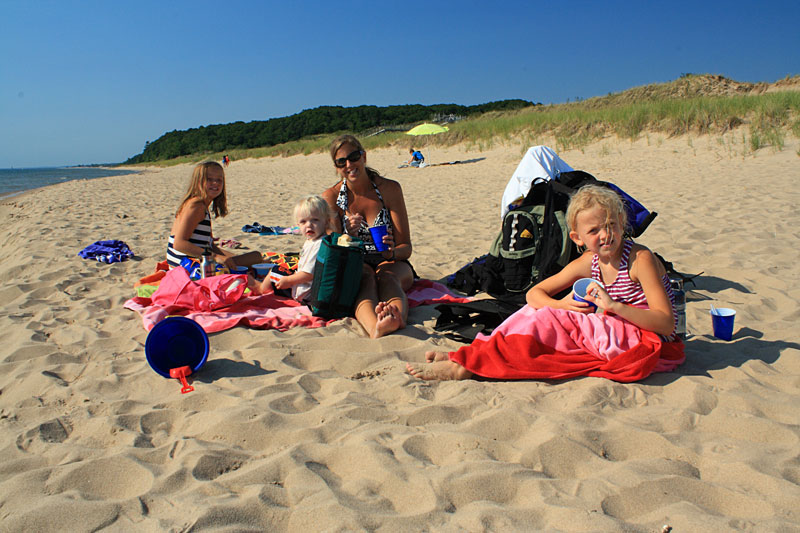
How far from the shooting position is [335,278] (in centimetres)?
355

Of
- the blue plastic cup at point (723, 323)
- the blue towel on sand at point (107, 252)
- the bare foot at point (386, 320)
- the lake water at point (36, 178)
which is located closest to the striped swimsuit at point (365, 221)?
the bare foot at point (386, 320)

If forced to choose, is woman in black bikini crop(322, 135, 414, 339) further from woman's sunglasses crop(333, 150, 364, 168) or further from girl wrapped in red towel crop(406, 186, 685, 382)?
girl wrapped in red towel crop(406, 186, 685, 382)

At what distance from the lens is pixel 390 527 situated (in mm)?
1609

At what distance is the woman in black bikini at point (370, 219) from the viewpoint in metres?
3.71

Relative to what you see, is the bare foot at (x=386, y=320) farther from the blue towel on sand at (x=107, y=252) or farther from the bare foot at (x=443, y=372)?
the blue towel on sand at (x=107, y=252)

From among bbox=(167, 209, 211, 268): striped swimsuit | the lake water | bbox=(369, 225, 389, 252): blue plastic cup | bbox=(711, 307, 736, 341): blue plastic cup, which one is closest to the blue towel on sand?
bbox=(167, 209, 211, 268): striped swimsuit

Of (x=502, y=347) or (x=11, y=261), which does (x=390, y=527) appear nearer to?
(x=502, y=347)

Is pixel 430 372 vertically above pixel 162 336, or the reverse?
pixel 162 336

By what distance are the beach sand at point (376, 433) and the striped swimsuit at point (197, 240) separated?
1.90 ft

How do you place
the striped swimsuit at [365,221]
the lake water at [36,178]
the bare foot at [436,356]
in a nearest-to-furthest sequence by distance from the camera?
the bare foot at [436,356]
the striped swimsuit at [365,221]
the lake water at [36,178]

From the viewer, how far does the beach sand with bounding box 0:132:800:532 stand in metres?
1.68

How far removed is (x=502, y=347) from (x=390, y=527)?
132 cm

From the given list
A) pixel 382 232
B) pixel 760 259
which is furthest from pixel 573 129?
pixel 382 232

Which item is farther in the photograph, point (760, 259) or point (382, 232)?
point (760, 259)
